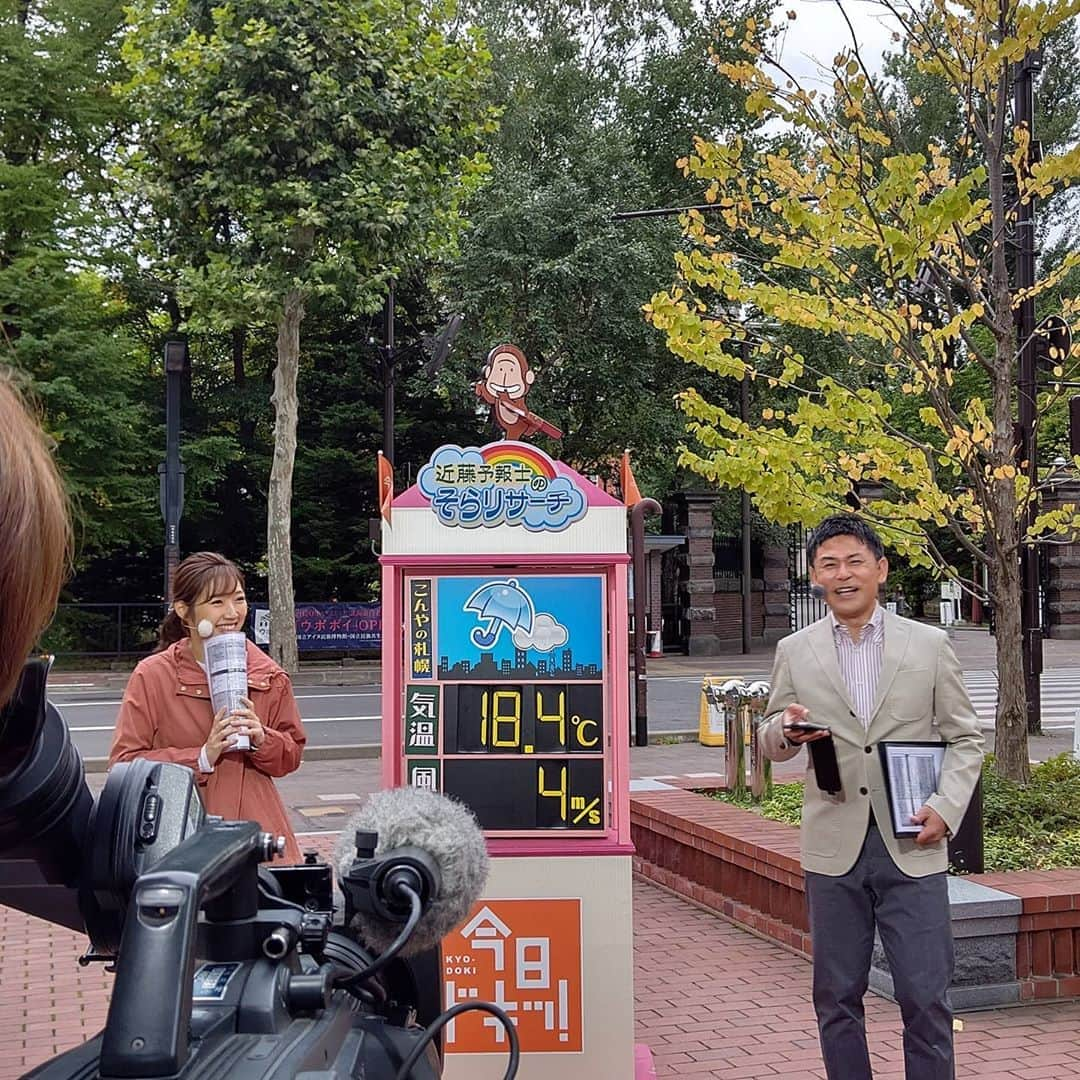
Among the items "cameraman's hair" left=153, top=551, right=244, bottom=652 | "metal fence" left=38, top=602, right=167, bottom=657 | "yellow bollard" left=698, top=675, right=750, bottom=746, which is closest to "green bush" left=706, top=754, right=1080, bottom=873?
"cameraman's hair" left=153, top=551, right=244, bottom=652

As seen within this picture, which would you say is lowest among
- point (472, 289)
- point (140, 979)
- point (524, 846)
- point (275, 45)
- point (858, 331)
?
point (524, 846)

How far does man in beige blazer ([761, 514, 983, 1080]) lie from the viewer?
3525mm

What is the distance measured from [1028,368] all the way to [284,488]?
1480 centimetres

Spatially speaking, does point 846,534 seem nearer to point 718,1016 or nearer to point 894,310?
point 718,1016

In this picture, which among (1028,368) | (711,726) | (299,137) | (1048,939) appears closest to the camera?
(1048,939)

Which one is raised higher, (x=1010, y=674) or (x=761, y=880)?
(x=1010, y=674)

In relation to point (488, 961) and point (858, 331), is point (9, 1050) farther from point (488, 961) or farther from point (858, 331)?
point (858, 331)

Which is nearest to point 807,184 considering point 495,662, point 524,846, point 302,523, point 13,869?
point 495,662

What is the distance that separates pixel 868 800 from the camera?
3.62 meters

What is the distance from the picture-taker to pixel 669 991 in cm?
542

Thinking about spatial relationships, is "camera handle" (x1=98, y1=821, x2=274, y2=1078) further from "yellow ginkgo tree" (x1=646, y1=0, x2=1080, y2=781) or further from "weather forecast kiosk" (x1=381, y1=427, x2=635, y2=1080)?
"yellow ginkgo tree" (x1=646, y1=0, x2=1080, y2=781)

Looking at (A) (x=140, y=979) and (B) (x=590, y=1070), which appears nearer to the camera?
(A) (x=140, y=979)

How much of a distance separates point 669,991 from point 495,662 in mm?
1997

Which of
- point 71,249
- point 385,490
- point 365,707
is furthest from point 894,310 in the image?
point 71,249
